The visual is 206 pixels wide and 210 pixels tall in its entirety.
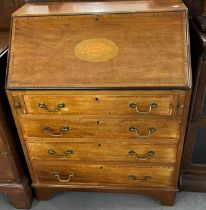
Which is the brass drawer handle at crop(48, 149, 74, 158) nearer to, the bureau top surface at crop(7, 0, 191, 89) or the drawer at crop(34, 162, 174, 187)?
the drawer at crop(34, 162, 174, 187)

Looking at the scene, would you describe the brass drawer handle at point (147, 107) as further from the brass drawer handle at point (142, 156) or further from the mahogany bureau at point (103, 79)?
the brass drawer handle at point (142, 156)

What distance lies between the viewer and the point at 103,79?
1.25 meters

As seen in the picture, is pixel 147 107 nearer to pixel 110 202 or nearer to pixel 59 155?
pixel 59 155

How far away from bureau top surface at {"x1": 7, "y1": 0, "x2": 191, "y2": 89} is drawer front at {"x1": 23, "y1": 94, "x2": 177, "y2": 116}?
0.07m

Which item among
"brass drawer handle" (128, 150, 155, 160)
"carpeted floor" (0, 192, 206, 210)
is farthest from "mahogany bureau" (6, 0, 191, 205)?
"carpeted floor" (0, 192, 206, 210)

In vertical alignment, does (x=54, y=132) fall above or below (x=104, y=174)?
above

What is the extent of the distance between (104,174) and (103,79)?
0.65 metres

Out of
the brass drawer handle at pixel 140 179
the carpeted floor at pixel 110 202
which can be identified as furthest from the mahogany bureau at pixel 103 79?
the carpeted floor at pixel 110 202

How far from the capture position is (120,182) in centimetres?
165

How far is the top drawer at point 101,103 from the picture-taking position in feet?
4.18

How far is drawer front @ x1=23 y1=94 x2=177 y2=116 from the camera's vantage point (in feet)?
4.20

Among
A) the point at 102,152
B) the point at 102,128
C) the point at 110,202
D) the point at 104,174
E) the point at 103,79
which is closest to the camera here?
the point at 103,79

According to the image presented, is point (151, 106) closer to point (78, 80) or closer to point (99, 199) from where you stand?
point (78, 80)

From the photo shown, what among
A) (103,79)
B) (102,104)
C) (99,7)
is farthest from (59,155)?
(99,7)
